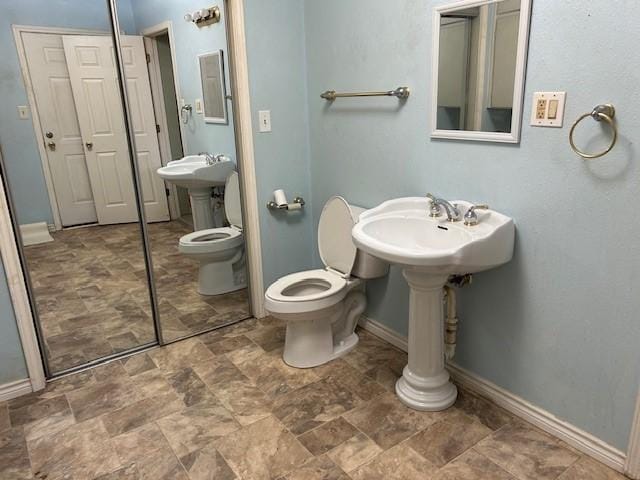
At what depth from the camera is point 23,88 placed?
2188 mm

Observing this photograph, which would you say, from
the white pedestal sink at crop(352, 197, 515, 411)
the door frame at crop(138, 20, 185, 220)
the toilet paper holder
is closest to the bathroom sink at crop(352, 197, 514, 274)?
the white pedestal sink at crop(352, 197, 515, 411)

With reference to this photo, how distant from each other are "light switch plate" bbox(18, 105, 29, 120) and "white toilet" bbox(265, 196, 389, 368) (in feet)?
4.82

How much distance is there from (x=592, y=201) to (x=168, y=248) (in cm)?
216

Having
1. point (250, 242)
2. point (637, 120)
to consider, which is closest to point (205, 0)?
point (250, 242)

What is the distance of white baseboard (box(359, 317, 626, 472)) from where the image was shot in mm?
1657

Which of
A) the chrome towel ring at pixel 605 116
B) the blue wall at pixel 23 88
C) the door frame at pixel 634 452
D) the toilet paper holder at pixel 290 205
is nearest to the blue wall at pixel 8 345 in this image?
the blue wall at pixel 23 88

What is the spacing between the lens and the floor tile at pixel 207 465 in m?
1.70

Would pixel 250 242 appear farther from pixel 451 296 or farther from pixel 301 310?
pixel 451 296

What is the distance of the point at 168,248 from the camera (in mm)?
2686

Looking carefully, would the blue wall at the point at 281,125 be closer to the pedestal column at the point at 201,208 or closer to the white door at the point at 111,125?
the pedestal column at the point at 201,208

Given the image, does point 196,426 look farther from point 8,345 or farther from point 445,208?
point 445,208

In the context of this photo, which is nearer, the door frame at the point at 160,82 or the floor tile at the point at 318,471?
the floor tile at the point at 318,471

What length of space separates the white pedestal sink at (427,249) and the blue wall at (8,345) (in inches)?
65.3

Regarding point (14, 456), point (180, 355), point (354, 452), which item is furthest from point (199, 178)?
point (354, 452)
